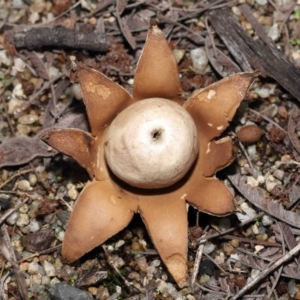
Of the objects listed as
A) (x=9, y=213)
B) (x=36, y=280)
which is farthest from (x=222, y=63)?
(x=36, y=280)

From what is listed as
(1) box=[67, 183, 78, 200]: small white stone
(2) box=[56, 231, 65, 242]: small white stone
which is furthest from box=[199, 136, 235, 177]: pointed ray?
(2) box=[56, 231, 65, 242]: small white stone

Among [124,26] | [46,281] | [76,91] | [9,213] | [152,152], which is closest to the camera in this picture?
[152,152]

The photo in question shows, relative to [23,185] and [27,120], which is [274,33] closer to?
[27,120]

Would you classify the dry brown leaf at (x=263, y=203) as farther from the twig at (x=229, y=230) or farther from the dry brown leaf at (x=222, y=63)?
the dry brown leaf at (x=222, y=63)

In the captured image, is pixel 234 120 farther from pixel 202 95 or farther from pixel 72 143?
pixel 72 143

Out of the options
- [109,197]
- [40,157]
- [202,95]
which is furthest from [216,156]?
[40,157]

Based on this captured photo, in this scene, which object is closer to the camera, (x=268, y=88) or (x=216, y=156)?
(x=216, y=156)
